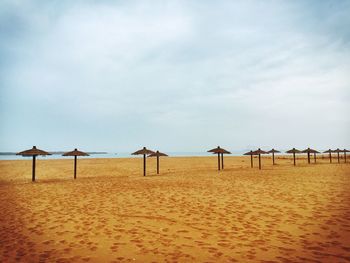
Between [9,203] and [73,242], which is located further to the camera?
[9,203]

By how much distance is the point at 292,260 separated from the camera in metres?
4.34

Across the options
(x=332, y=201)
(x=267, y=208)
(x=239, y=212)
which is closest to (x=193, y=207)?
(x=239, y=212)

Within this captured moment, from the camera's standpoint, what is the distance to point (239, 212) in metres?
7.48

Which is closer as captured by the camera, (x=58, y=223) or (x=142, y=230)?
(x=142, y=230)

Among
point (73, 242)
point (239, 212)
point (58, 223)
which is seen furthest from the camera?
point (239, 212)

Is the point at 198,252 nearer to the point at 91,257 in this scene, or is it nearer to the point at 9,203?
the point at 91,257

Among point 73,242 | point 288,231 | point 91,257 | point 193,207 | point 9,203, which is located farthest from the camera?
point 9,203

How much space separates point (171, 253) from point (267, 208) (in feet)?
14.0

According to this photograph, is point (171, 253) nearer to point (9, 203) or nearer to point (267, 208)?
point (267, 208)

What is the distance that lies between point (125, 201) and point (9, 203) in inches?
167

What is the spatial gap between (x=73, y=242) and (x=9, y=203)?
5.49 metres

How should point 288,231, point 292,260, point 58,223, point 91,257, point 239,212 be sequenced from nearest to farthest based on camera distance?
point 292,260, point 91,257, point 288,231, point 58,223, point 239,212

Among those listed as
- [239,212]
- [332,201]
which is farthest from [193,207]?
[332,201]

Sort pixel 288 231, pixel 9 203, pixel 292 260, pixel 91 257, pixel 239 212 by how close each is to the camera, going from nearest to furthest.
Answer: pixel 292 260 → pixel 91 257 → pixel 288 231 → pixel 239 212 → pixel 9 203
